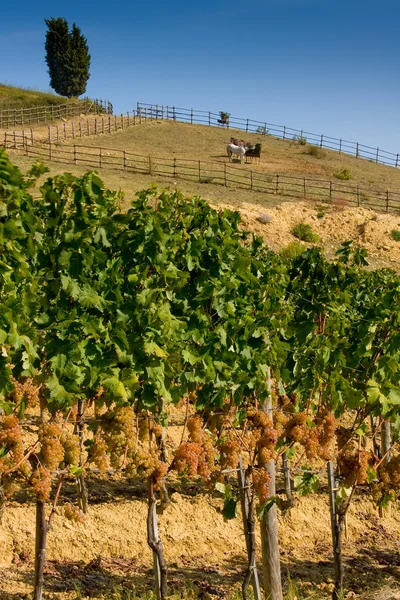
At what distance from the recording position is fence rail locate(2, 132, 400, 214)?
39469 mm

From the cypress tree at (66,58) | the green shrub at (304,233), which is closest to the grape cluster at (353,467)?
the green shrub at (304,233)

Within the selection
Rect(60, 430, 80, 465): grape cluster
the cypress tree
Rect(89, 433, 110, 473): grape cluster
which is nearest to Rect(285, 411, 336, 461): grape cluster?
Rect(89, 433, 110, 473): grape cluster

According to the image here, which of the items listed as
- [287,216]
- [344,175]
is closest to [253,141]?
[344,175]

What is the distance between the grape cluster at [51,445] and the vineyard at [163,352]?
15 millimetres

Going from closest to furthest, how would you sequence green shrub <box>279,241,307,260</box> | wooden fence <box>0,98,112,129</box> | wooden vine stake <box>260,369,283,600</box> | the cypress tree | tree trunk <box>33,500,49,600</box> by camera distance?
1. tree trunk <box>33,500,49,600</box>
2. wooden vine stake <box>260,369,283,600</box>
3. green shrub <box>279,241,307,260</box>
4. wooden fence <box>0,98,112,129</box>
5. the cypress tree

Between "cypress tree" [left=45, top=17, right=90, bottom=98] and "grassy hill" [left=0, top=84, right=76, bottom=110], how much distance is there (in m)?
2.91

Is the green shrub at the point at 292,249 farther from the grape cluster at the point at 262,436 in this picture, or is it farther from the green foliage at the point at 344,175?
the grape cluster at the point at 262,436

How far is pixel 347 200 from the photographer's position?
38875 mm

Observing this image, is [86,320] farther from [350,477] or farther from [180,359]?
[350,477]

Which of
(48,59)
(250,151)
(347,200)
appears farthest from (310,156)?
(48,59)

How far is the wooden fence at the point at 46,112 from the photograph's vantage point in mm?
55938

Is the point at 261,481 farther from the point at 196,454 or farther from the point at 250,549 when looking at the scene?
the point at 196,454

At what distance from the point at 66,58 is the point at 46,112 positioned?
14.8 m

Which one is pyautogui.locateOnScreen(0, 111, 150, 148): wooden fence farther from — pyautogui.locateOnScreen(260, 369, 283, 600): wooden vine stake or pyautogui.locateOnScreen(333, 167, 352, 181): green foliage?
pyautogui.locateOnScreen(260, 369, 283, 600): wooden vine stake
